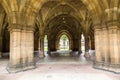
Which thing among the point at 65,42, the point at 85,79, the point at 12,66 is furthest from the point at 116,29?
the point at 65,42

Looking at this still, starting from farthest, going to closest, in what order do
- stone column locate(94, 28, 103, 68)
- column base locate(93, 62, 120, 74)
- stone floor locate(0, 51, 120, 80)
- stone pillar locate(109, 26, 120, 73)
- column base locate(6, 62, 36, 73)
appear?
stone column locate(94, 28, 103, 68) < column base locate(6, 62, 36, 73) < stone pillar locate(109, 26, 120, 73) < column base locate(93, 62, 120, 74) < stone floor locate(0, 51, 120, 80)

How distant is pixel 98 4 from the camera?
734cm

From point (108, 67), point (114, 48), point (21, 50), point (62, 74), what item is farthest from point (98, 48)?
point (21, 50)

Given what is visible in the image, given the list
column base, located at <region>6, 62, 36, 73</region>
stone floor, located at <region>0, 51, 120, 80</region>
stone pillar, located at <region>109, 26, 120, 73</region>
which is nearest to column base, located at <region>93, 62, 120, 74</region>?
stone pillar, located at <region>109, 26, 120, 73</region>

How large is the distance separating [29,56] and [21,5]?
311cm

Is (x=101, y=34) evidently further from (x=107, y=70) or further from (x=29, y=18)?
(x=29, y=18)

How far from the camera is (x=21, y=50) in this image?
721 cm

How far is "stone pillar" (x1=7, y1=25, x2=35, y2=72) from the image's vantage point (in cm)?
692

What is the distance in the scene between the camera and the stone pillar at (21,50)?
6915 mm

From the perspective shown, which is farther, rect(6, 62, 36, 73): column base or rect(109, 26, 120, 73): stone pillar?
rect(6, 62, 36, 73): column base

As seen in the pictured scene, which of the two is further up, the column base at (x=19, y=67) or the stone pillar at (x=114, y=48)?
the stone pillar at (x=114, y=48)

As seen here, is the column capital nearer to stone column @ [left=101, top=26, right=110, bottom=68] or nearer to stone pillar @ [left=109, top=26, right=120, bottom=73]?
stone column @ [left=101, top=26, right=110, bottom=68]

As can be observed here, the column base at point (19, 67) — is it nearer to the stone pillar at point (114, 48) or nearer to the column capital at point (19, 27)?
the column capital at point (19, 27)

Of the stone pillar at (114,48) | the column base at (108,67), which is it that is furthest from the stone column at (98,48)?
the stone pillar at (114,48)
